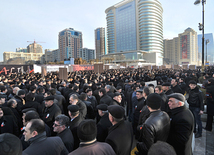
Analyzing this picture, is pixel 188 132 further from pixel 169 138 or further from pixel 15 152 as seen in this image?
pixel 15 152

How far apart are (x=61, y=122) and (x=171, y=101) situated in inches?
81.8

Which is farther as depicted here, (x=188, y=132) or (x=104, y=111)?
(x=104, y=111)

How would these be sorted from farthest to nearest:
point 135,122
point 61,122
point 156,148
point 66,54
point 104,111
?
point 66,54, point 135,122, point 104,111, point 61,122, point 156,148

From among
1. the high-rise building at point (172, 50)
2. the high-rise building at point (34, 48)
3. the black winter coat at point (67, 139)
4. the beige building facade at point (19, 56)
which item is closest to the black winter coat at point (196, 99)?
the black winter coat at point (67, 139)

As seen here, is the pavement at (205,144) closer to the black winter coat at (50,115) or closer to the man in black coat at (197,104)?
the man in black coat at (197,104)

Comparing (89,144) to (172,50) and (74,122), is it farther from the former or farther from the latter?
(172,50)

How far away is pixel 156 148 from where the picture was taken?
43.6 inches

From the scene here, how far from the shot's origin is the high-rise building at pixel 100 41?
17800 centimetres

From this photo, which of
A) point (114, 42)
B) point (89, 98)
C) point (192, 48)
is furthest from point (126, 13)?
point (89, 98)

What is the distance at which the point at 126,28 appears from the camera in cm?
10981

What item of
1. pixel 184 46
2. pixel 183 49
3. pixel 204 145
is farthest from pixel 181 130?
pixel 184 46

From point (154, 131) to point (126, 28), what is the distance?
11677 cm

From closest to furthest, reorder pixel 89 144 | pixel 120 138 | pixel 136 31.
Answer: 1. pixel 89 144
2. pixel 120 138
3. pixel 136 31

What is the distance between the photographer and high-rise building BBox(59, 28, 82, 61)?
507ft
